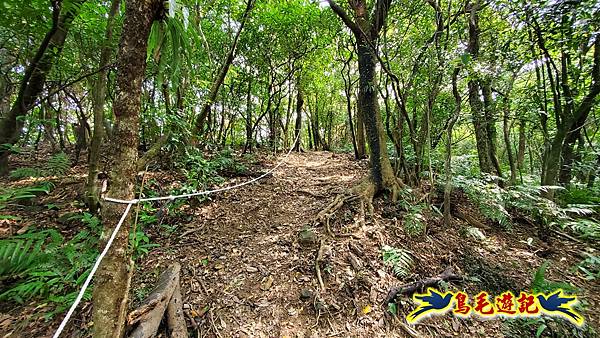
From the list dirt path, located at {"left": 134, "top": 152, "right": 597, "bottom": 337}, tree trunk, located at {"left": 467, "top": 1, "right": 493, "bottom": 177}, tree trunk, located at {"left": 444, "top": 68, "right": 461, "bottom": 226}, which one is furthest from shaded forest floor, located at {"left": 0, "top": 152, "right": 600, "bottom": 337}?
tree trunk, located at {"left": 467, "top": 1, "right": 493, "bottom": 177}

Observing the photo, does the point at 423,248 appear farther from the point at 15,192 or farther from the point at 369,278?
the point at 15,192

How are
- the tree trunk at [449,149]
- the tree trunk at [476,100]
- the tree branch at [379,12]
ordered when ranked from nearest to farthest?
the tree trunk at [449,149] < the tree trunk at [476,100] < the tree branch at [379,12]

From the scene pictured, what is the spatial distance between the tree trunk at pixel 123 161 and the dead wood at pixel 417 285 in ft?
8.22

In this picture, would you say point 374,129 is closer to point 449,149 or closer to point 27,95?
point 449,149

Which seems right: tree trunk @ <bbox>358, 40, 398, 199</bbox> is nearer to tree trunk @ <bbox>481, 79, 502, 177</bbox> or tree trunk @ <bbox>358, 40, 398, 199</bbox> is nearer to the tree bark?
the tree bark

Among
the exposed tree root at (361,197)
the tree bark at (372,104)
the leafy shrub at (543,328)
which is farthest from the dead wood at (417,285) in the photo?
the tree bark at (372,104)

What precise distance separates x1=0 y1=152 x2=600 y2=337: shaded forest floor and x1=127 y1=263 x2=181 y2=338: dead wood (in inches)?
13.7

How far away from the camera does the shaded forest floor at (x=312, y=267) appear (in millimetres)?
2422

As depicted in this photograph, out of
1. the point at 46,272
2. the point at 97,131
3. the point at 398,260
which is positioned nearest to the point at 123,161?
the point at 46,272

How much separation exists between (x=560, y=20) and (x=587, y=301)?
4.07m

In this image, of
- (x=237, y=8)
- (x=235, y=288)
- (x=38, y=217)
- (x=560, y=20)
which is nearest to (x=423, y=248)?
(x=235, y=288)

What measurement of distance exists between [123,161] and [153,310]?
132cm

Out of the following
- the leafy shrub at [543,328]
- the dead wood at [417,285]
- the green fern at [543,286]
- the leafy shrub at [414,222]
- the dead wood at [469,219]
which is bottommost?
the leafy shrub at [543,328]

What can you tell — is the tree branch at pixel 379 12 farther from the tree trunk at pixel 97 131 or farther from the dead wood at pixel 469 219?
the tree trunk at pixel 97 131
